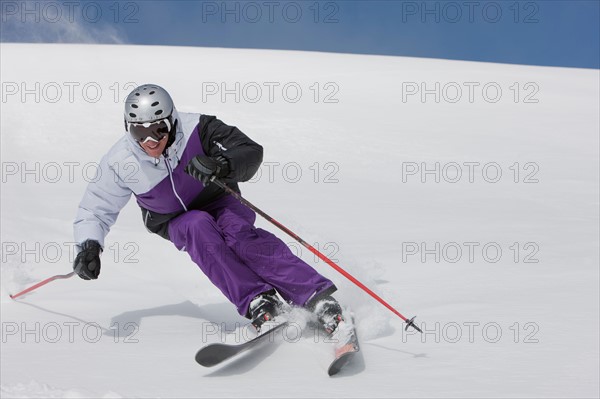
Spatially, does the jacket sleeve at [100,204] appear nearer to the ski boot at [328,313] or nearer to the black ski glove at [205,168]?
the black ski glove at [205,168]

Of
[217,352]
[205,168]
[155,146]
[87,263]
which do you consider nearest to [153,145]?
[155,146]

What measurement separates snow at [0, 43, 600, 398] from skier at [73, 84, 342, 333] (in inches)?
10.5

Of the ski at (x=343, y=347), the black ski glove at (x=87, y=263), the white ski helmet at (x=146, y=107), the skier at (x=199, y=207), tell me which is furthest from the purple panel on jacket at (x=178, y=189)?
the ski at (x=343, y=347)

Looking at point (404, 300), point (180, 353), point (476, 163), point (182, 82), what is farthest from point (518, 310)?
point (182, 82)

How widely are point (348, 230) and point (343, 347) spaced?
2.96 metres

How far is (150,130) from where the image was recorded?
321 centimetres

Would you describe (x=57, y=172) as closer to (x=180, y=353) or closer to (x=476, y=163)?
(x=476, y=163)

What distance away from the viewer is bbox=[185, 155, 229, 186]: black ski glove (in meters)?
3.12

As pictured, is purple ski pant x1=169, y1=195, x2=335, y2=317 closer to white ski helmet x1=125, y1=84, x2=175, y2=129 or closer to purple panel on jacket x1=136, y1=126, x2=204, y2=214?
purple panel on jacket x1=136, y1=126, x2=204, y2=214

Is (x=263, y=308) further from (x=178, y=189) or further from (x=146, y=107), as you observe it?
(x=146, y=107)

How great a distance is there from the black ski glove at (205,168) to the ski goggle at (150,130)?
8.6 inches

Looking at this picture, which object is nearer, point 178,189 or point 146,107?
point 146,107

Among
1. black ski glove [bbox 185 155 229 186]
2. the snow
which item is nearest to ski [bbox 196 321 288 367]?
the snow

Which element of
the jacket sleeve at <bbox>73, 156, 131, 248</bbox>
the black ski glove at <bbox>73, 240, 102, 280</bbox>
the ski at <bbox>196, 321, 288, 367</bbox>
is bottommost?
the ski at <bbox>196, 321, 288, 367</bbox>
